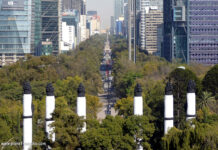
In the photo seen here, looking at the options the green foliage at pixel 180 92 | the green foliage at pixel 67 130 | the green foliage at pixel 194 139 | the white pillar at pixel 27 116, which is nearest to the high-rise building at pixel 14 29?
the green foliage at pixel 180 92

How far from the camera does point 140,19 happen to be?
190 m

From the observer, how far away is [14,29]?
106500 millimetres

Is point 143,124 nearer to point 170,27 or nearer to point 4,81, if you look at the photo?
point 4,81

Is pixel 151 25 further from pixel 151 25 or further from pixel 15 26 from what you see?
pixel 15 26

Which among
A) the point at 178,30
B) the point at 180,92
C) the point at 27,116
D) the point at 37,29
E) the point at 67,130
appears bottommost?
the point at 67,130

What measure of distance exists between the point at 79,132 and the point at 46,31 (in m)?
121

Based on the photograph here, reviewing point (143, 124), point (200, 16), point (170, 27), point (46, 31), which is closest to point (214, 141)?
point (143, 124)

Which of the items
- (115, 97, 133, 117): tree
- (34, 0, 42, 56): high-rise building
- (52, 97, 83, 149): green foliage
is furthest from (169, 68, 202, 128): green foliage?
(34, 0, 42, 56): high-rise building

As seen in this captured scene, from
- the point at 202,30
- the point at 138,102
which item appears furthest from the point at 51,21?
the point at 138,102

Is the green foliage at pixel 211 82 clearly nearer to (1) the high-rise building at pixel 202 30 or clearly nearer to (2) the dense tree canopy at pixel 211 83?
(2) the dense tree canopy at pixel 211 83

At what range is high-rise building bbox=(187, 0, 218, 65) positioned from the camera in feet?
351

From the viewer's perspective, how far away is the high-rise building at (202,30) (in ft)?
351

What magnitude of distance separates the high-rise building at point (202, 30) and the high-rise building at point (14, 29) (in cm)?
3158

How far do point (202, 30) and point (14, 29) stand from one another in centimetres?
3660
